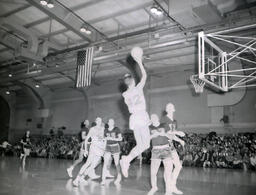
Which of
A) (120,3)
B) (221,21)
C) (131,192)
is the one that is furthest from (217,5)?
(131,192)

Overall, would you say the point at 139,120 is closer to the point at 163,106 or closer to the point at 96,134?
the point at 96,134

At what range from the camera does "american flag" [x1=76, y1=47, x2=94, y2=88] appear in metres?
13.0

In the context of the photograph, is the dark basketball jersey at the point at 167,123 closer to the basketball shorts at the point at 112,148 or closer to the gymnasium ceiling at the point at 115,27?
the basketball shorts at the point at 112,148

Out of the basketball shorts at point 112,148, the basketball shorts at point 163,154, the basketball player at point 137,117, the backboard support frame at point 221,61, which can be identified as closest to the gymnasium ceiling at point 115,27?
the backboard support frame at point 221,61

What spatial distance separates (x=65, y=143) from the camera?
22.4 m

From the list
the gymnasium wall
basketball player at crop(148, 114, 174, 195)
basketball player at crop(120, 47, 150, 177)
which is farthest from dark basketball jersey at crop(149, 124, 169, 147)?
the gymnasium wall

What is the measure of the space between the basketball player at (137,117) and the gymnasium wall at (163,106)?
6.11 meters

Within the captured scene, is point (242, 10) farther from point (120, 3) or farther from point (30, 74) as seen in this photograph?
point (30, 74)

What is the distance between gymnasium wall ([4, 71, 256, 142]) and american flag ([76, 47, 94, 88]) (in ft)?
7.11

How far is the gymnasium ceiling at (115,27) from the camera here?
34.8 feet

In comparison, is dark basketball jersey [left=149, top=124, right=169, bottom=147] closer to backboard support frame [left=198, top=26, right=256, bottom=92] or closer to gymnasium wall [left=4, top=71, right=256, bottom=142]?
backboard support frame [left=198, top=26, right=256, bottom=92]

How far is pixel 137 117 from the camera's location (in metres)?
4.90

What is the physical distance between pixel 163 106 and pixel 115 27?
6120mm

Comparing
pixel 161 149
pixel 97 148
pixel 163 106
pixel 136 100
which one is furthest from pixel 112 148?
pixel 163 106
